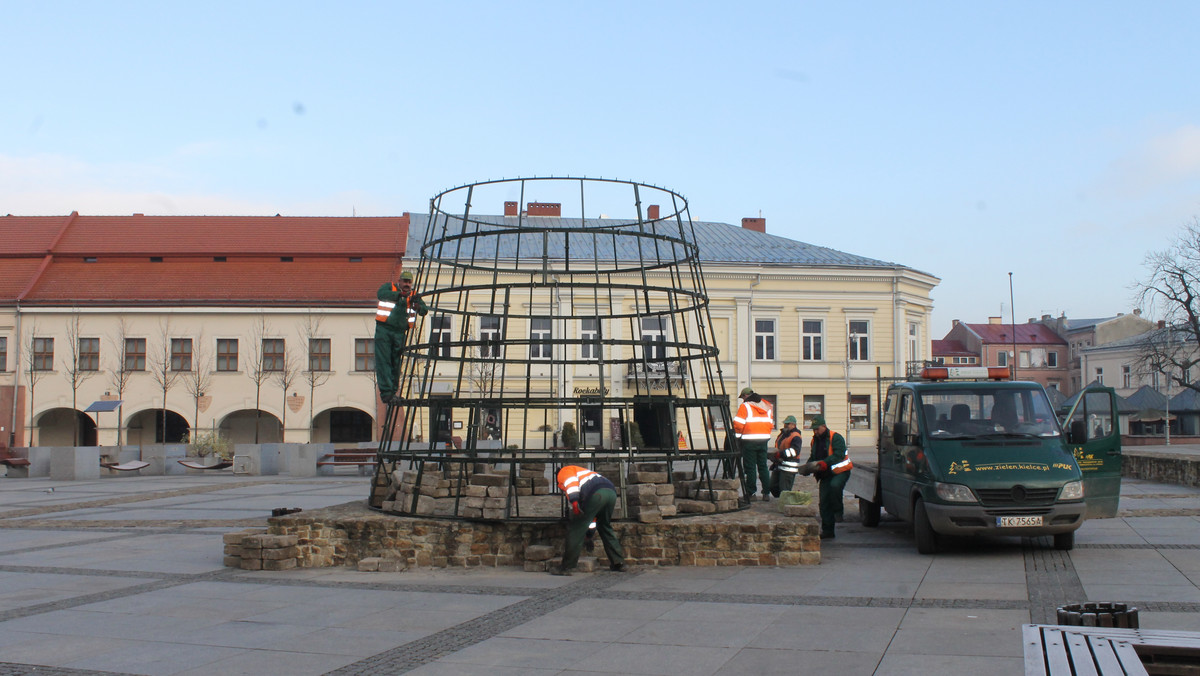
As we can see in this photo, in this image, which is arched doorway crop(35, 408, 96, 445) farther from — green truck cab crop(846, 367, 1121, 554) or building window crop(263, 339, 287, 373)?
green truck cab crop(846, 367, 1121, 554)

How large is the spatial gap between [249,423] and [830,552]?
122 ft

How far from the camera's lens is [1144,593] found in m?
8.38

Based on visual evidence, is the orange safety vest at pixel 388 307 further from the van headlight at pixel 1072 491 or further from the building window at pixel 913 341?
the building window at pixel 913 341

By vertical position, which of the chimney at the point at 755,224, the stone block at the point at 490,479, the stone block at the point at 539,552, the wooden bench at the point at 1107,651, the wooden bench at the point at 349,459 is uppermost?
the chimney at the point at 755,224

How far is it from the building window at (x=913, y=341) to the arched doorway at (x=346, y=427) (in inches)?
968

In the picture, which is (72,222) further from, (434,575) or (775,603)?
(775,603)

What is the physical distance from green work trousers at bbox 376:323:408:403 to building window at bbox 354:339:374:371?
31.2 metres

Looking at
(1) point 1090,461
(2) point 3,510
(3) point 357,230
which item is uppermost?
(3) point 357,230

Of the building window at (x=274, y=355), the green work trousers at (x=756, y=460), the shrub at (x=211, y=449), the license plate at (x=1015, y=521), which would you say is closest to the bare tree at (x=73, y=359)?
the building window at (x=274, y=355)

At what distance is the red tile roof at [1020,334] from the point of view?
9275cm

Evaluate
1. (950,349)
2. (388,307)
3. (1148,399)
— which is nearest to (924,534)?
(388,307)

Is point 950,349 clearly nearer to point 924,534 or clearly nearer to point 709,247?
point 709,247

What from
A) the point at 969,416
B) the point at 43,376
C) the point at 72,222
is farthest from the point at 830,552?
the point at 72,222

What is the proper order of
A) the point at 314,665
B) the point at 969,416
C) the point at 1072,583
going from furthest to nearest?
the point at 969,416 < the point at 1072,583 < the point at 314,665
